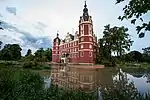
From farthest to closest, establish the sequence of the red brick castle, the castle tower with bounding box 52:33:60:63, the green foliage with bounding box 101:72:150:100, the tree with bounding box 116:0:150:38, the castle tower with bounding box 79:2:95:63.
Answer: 1. the castle tower with bounding box 52:33:60:63
2. the red brick castle
3. the castle tower with bounding box 79:2:95:63
4. the green foliage with bounding box 101:72:150:100
5. the tree with bounding box 116:0:150:38

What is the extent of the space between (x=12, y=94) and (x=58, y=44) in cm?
7516

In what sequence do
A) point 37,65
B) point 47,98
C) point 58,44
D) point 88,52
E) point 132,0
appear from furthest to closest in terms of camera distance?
point 58,44 < point 88,52 < point 37,65 < point 47,98 < point 132,0

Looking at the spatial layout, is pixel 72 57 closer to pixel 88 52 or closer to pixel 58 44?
pixel 88 52

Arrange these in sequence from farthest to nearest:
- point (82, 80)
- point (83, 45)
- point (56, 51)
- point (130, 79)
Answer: point (56, 51) → point (83, 45) → point (130, 79) → point (82, 80)

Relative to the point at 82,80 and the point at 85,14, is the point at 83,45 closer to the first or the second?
the point at 85,14

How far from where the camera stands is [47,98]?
21.1 ft

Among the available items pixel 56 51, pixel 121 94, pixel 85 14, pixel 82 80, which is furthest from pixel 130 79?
pixel 56 51

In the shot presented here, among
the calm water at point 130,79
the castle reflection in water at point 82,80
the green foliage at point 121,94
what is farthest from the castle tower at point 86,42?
the green foliage at point 121,94

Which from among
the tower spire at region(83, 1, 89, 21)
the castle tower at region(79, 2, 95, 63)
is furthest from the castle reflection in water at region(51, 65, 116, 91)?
the tower spire at region(83, 1, 89, 21)

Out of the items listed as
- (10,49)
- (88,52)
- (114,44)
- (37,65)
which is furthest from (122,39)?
(10,49)

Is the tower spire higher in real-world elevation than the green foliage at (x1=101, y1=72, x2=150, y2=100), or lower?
higher

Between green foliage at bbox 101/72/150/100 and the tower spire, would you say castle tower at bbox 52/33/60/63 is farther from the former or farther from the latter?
green foliage at bbox 101/72/150/100

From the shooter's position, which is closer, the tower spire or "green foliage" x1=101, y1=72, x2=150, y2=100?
"green foliage" x1=101, y1=72, x2=150, y2=100

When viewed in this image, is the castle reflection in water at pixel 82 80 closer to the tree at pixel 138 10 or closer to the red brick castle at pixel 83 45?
the tree at pixel 138 10
